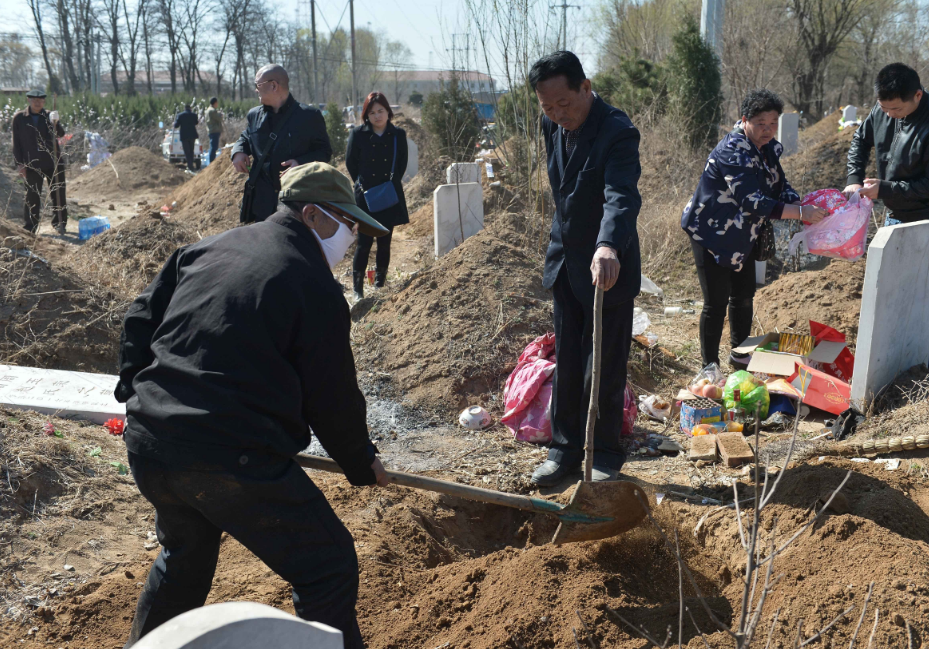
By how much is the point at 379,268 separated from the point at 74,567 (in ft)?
15.0

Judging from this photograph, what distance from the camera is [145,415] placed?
2023mm

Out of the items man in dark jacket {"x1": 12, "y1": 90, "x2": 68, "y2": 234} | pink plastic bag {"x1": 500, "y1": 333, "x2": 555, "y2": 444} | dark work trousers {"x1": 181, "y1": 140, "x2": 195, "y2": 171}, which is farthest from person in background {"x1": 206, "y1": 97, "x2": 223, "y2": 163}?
pink plastic bag {"x1": 500, "y1": 333, "x2": 555, "y2": 444}

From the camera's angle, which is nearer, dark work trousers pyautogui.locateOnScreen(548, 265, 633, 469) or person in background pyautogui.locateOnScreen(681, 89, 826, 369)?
dark work trousers pyautogui.locateOnScreen(548, 265, 633, 469)

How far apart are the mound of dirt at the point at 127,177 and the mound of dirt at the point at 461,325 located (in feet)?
43.8

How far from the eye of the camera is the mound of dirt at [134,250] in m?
7.59

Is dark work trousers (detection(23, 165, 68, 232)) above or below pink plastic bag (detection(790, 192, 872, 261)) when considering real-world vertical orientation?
above

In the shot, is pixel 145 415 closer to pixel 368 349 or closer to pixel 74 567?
pixel 74 567

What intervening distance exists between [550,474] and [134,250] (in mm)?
6583

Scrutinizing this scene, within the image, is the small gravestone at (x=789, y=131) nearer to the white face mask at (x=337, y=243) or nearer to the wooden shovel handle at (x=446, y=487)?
the wooden shovel handle at (x=446, y=487)

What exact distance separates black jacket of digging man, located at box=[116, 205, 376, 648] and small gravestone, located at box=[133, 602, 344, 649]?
767mm

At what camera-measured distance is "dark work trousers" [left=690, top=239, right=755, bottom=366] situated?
4.73 m

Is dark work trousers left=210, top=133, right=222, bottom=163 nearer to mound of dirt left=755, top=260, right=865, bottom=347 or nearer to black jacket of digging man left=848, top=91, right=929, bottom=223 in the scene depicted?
mound of dirt left=755, top=260, right=865, bottom=347

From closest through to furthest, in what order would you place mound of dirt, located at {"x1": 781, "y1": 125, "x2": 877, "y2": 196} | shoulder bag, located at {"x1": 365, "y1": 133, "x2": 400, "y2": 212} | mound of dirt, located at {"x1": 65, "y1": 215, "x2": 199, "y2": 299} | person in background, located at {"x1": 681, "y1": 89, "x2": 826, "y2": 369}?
person in background, located at {"x1": 681, "y1": 89, "x2": 826, "y2": 369} → shoulder bag, located at {"x1": 365, "y1": 133, "x2": 400, "y2": 212} → mound of dirt, located at {"x1": 65, "y1": 215, "x2": 199, "y2": 299} → mound of dirt, located at {"x1": 781, "y1": 125, "x2": 877, "y2": 196}

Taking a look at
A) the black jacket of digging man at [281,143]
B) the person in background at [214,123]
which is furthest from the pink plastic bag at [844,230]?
the person in background at [214,123]
